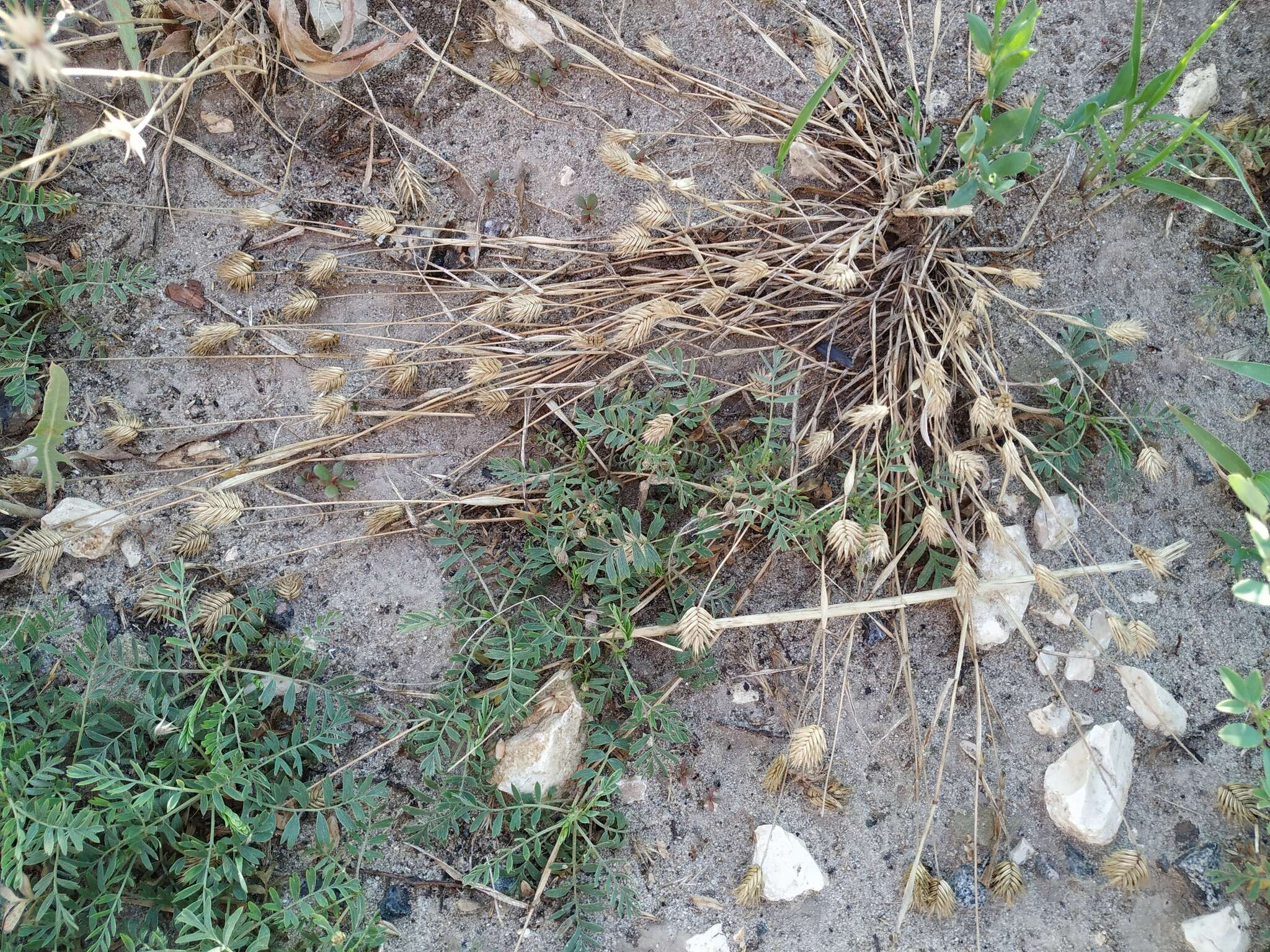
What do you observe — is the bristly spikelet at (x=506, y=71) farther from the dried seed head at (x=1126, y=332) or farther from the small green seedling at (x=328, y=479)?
the dried seed head at (x=1126, y=332)

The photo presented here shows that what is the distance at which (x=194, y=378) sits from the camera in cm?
218

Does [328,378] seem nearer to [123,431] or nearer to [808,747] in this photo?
[123,431]

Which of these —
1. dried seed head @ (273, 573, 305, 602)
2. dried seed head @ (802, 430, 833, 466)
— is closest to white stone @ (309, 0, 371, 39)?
dried seed head @ (273, 573, 305, 602)

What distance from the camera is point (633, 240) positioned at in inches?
78.4

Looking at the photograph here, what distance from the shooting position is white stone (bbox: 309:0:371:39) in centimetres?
213

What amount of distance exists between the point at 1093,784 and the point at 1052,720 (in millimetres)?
144

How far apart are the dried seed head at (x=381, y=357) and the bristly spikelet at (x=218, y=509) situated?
41 centimetres

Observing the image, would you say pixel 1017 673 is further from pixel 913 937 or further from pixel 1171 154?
pixel 1171 154

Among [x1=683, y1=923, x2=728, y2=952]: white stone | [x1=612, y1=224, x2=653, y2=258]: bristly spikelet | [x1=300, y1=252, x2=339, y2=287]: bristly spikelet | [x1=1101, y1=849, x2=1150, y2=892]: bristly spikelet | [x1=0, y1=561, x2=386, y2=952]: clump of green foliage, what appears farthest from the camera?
[x1=300, y1=252, x2=339, y2=287]: bristly spikelet

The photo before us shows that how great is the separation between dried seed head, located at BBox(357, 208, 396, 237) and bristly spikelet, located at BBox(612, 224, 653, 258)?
0.51 meters

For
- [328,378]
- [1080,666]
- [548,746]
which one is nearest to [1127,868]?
[1080,666]

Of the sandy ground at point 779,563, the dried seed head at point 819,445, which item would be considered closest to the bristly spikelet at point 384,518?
the sandy ground at point 779,563

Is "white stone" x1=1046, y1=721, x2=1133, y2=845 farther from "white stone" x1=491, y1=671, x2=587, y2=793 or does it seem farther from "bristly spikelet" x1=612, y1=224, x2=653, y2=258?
"bristly spikelet" x1=612, y1=224, x2=653, y2=258

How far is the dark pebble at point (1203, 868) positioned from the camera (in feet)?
6.04
